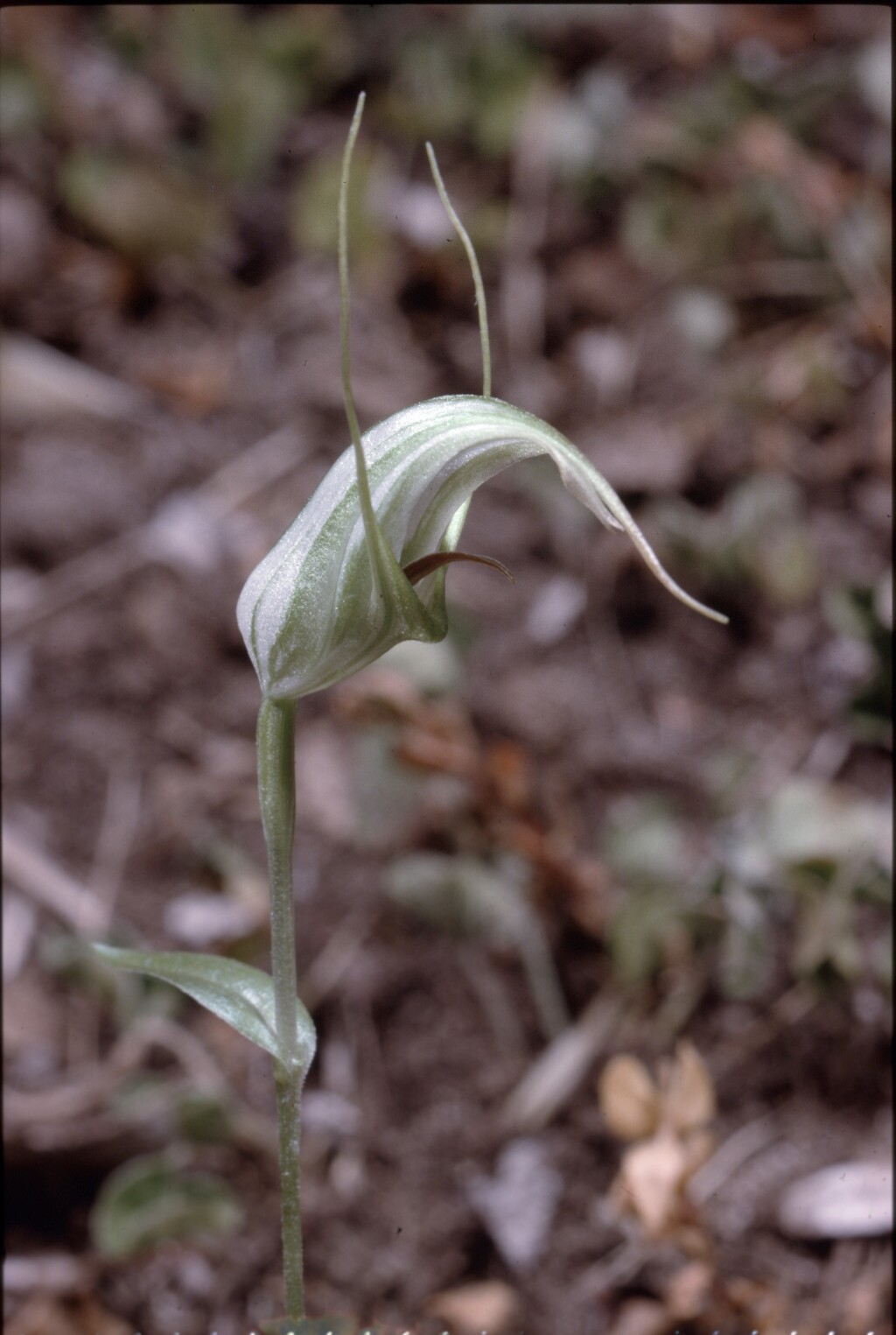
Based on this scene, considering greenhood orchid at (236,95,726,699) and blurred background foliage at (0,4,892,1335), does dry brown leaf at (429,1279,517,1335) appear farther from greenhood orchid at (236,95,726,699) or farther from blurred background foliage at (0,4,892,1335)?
greenhood orchid at (236,95,726,699)

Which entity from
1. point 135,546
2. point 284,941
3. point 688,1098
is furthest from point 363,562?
point 135,546

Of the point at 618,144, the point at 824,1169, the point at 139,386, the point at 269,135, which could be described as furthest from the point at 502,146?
the point at 824,1169

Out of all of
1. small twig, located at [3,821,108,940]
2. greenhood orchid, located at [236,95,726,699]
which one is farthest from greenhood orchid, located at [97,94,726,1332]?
small twig, located at [3,821,108,940]

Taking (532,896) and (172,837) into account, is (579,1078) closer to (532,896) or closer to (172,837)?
(532,896)

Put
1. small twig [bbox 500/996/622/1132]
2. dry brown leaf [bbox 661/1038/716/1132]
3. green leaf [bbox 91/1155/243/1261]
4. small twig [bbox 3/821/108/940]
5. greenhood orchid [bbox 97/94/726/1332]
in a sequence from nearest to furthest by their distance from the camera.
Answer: greenhood orchid [bbox 97/94/726/1332], dry brown leaf [bbox 661/1038/716/1132], green leaf [bbox 91/1155/243/1261], small twig [bbox 500/996/622/1132], small twig [bbox 3/821/108/940]

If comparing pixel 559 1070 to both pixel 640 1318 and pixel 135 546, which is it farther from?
pixel 135 546

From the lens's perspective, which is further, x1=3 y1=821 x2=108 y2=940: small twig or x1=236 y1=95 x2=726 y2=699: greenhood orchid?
x1=3 y1=821 x2=108 y2=940: small twig

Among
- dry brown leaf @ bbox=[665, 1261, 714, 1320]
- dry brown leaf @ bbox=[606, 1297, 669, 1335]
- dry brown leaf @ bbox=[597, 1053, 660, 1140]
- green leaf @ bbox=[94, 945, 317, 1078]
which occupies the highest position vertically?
green leaf @ bbox=[94, 945, 317, 1078]

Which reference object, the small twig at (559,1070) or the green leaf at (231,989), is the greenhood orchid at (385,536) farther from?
the small twig at (559,1070)
